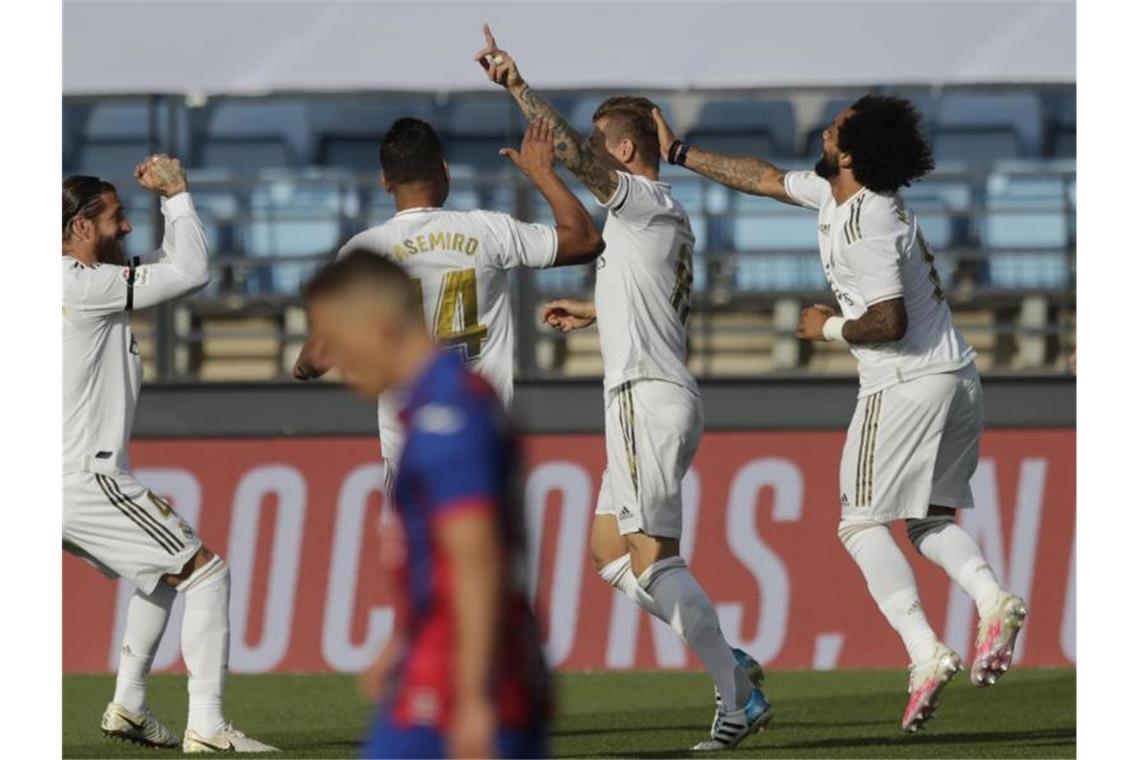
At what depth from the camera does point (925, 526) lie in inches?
302

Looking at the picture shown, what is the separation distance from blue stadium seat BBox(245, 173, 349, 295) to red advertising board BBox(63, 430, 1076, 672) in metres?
1.95

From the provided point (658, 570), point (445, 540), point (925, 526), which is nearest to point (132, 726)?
point (658, 570)

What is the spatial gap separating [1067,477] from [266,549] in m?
4.65

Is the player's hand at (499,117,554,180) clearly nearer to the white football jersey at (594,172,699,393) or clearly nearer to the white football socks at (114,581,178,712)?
the white football jersey at (594,172,699,393)

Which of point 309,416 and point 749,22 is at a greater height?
point 749,22

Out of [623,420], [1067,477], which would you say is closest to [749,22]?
[1067,477]

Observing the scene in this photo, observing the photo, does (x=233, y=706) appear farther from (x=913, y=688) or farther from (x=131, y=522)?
(x=913, y=688)

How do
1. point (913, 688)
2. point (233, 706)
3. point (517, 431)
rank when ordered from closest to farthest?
point (517, 431) → point (913, 688) → point (233, 706)

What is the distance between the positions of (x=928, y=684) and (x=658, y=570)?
110 cm

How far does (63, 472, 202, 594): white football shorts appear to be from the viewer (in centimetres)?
774

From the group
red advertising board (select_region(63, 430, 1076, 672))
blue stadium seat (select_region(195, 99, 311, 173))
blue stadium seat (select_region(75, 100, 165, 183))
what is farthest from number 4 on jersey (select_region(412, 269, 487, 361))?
blue stadium seat (select_region(195, 99, 311, 173))

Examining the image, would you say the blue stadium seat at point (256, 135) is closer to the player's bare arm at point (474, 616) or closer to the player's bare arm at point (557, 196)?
the player's bare arm at point (557, 196)

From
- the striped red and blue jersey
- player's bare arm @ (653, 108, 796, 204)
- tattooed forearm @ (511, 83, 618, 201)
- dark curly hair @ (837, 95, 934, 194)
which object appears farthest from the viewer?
player's bare arm @ (653, 108, 796, 204)

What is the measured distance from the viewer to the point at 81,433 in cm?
778
